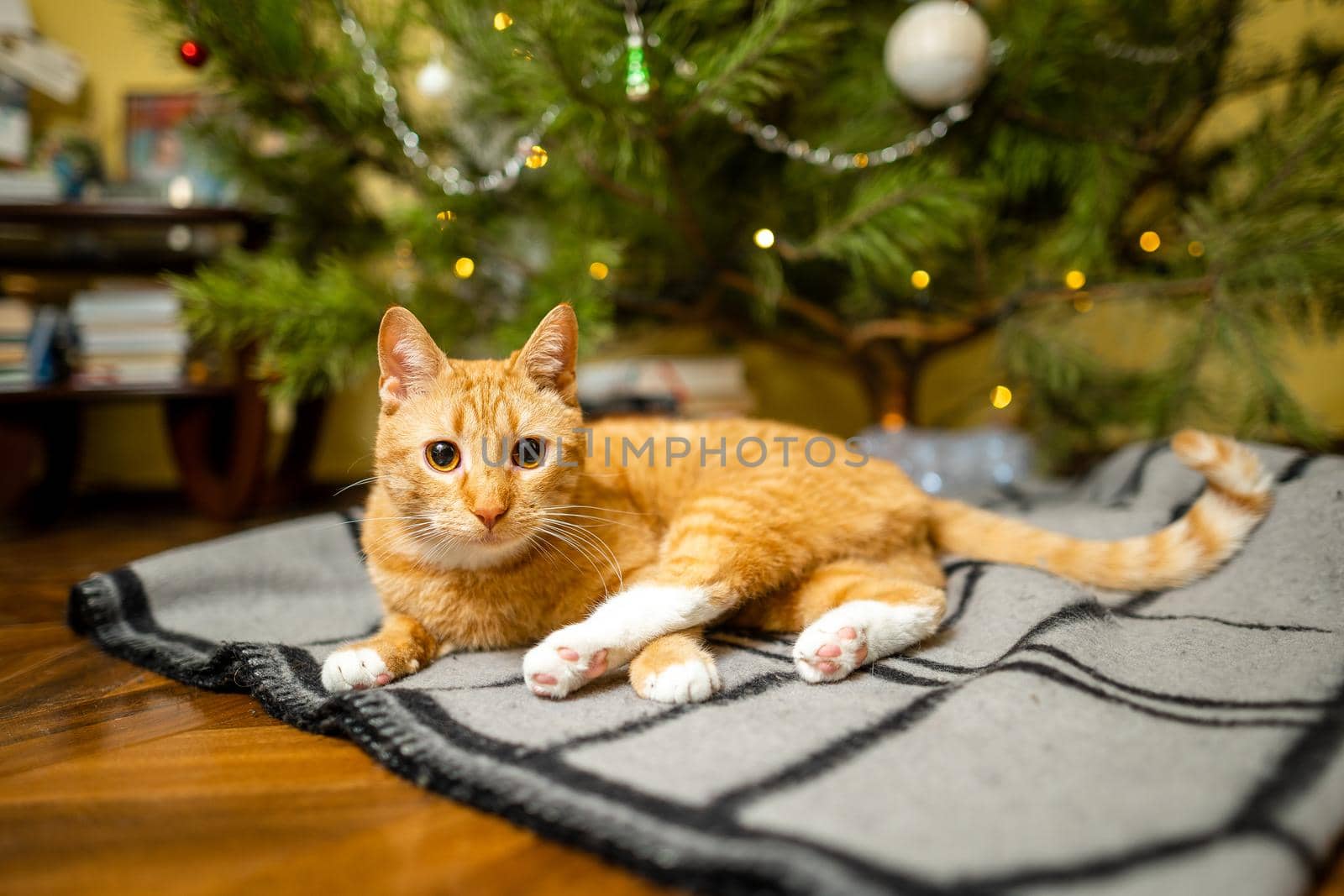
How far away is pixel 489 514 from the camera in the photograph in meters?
0.76

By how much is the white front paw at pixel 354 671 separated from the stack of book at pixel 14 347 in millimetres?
1619

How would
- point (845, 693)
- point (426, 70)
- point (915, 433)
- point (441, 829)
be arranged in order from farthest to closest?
1. point (915, 433)
2. point (426, 70)
3. point (845, 693)
4. point (441, 829)

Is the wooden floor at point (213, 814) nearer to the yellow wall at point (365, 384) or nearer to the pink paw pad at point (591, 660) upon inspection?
the pink paw pad at point (591, 660)

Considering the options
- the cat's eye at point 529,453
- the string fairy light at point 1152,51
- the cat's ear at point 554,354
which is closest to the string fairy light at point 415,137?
the cat's ear at point 554,354

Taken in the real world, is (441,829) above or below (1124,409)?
below

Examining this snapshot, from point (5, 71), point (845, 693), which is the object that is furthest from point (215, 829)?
point (5, 71)

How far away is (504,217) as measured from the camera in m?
1.54

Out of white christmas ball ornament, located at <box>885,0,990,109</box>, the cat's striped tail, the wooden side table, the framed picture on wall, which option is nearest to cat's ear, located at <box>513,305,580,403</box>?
the cat's striped tail

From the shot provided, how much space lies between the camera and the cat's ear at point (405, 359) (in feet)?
2.73

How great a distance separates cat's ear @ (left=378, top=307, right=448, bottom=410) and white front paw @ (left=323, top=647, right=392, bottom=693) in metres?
0.28

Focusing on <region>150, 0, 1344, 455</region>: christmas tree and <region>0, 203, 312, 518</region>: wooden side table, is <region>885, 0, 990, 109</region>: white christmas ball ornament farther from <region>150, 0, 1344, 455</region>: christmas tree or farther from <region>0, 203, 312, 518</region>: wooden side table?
<region>0, 203, 312, 518</region>: wooden side table

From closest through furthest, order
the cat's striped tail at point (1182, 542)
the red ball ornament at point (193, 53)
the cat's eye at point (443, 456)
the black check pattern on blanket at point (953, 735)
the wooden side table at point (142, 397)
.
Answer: the black check pattern on blanket at point (953, 735) → the cat's eye at point (443, 456) → the cat's striped tail at point (1182, 542) → the red ball ornament at point (193, 53) → the wooden side table at point (142, 397)

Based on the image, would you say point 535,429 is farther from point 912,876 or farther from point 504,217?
point 504,217

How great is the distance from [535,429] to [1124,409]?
4.54ft
